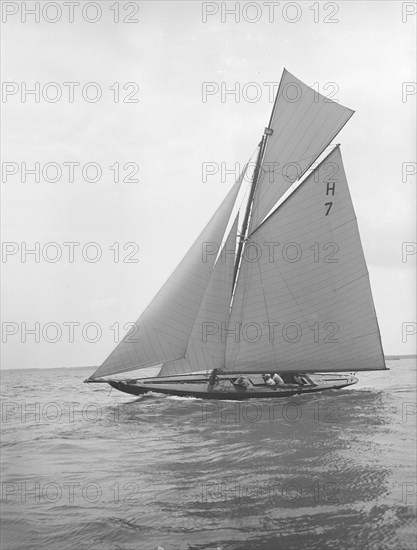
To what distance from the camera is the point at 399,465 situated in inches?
523

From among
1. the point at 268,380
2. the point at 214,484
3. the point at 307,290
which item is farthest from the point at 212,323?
the point at 214,484

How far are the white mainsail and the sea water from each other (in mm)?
4774

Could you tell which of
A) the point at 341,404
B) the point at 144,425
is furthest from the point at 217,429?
the point at 341,404

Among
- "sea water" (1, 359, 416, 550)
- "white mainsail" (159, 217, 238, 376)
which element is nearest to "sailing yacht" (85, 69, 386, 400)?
"white mainsail" (159, 217, 238, 376)

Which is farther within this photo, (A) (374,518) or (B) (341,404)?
(B) (341,404)

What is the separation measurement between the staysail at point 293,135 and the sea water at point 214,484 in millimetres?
12594

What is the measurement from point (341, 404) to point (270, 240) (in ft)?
28.8

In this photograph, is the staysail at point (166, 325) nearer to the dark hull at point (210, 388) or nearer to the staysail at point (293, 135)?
the dark hull at point (210, 388)

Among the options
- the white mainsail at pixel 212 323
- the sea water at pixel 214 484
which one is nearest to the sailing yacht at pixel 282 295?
the white mainsail at pixel 212 323

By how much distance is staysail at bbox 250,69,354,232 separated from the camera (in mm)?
30359

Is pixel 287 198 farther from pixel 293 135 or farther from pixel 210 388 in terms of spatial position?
pixel 210 388

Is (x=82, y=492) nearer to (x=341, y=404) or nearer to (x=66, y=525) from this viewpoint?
(x=66, y=525)

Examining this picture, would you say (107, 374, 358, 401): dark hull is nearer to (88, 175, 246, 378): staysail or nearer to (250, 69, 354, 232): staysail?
(88, 175, 246, 378): staysail

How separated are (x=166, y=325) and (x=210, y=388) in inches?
178
